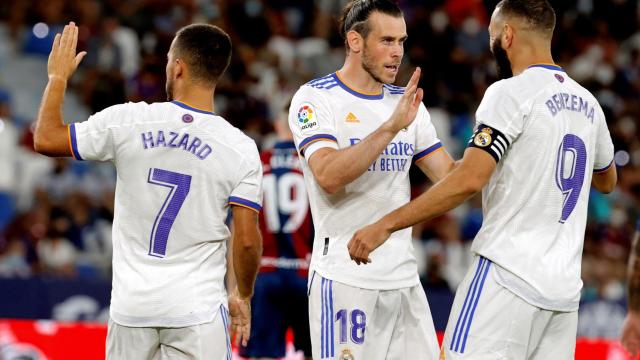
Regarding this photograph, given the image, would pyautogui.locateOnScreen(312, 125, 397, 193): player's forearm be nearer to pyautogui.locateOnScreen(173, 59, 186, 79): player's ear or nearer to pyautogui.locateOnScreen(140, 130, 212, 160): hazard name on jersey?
pyautogui.locateOnScreen(140, 130, 212, 160): hazard name on jersey

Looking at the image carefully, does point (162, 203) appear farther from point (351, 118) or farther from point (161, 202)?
point (351, 118)

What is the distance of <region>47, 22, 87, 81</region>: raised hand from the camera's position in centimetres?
486

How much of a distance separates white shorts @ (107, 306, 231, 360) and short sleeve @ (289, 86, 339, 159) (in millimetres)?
967

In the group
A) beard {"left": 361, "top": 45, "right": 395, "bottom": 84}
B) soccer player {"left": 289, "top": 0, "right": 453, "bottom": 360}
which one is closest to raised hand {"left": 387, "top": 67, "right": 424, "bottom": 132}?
soccer player {"left": 289, "top": 0, "right": 453, "bottom": 360}

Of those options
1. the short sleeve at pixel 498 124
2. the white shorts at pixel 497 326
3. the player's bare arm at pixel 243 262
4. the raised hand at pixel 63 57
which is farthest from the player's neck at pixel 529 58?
the raised hand at pixel 63 57

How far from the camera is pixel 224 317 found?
5.00 metres

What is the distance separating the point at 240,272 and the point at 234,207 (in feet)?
1.23

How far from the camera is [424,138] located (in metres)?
5.36

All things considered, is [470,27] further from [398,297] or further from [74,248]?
[398,297]

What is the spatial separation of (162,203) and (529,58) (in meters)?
1.86

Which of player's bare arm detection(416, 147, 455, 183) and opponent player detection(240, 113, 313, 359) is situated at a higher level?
player's bare arm detection(416, 147, 455, 183)

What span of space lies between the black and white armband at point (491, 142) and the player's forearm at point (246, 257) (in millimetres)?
1184

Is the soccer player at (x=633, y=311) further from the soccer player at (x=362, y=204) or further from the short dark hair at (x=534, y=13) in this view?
the short dark hair at (x=534, y=13)

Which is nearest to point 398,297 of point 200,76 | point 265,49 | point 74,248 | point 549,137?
point 549,137
